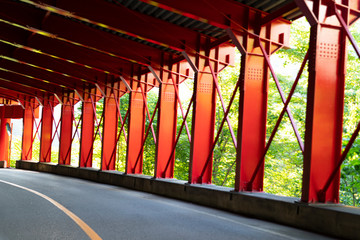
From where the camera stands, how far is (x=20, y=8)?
17.1 m

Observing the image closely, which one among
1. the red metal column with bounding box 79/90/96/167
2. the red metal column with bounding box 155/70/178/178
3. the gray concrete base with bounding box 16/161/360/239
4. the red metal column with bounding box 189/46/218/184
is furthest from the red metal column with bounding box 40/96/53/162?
the red metal column with bounding box 189/46/218/184

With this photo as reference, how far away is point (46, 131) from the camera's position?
35.6m

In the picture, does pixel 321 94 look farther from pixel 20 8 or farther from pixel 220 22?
pixel 20 8

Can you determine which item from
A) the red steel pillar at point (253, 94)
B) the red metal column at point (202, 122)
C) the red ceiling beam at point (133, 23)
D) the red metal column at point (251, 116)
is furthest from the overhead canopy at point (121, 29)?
the red metal column at point (251, 116)

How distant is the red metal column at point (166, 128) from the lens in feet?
61.4

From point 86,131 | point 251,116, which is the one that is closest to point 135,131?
point 86,131

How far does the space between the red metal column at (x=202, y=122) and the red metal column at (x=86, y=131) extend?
13925mm

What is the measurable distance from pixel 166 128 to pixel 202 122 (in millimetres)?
3095

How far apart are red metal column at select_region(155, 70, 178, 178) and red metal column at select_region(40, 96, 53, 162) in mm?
18029

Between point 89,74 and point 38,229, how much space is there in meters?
17.6

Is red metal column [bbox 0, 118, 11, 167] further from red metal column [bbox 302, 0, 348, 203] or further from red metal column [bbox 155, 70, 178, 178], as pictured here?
red metal column [bbox 302, 0, 348, 203]

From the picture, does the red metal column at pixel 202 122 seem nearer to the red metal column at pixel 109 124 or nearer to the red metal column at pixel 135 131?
the red metal column at pixel 135 131

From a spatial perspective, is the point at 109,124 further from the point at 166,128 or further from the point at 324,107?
the point at 324,107

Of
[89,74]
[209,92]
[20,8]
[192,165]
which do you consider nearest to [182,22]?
[209,92]
